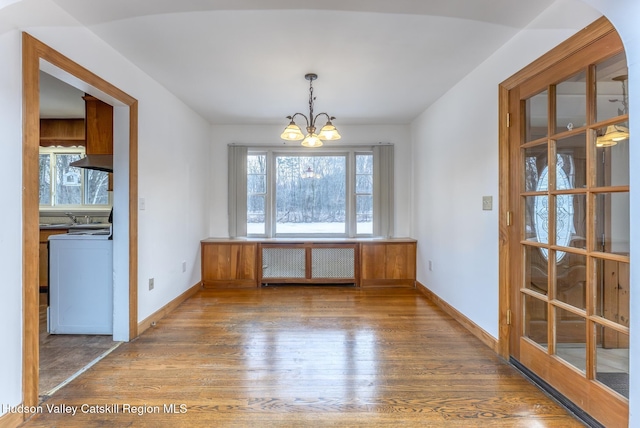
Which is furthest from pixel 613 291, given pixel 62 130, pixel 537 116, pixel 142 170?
pixel 62 130

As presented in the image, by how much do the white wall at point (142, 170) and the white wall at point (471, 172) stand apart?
10.2 ft

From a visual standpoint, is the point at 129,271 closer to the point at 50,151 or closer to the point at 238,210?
the point at 238,210

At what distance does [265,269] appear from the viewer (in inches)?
180

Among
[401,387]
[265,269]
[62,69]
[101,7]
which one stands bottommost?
[401,387]

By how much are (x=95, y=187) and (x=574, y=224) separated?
5.79 metres

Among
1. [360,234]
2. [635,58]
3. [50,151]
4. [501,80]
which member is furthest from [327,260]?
[50,151]

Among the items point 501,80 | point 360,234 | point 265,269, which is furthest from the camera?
point 360,234

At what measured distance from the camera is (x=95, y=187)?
4.72 metres

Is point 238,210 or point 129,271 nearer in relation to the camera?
point 129,271

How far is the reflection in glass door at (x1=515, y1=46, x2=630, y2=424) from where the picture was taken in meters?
1.57

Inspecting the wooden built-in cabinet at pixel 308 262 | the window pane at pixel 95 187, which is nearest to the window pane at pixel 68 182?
the window pane at pixel 95 187

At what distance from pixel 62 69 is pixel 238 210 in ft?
9.85

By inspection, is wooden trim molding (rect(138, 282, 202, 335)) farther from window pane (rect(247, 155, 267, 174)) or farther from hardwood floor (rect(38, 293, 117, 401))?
window pane (rect(247, 155, 267, 174))

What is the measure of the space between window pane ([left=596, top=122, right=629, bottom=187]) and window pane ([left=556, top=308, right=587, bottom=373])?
31.7 inches
